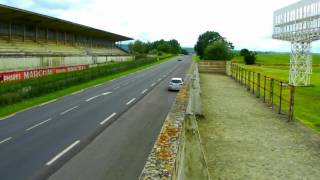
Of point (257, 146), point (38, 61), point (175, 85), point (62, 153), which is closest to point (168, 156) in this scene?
point (257, 146)

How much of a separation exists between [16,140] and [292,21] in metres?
37.2

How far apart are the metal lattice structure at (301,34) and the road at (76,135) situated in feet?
66.0

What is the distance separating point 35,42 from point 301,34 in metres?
42.4

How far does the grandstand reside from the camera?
156 feet

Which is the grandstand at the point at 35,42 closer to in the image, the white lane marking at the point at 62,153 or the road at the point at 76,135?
the road at the point at 76,135

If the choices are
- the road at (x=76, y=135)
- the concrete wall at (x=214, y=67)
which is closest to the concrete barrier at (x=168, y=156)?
the road at (x=76, y=135)

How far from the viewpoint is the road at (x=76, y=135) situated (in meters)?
12.1

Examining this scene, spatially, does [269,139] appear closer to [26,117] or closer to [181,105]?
[181,105]

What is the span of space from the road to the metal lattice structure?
20127 mm

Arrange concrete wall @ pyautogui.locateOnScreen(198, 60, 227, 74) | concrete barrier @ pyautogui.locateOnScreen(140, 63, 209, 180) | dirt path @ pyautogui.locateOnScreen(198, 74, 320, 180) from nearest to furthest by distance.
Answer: concrete barrier @ pyautogui.locateOnScreen(140, 63, 209, 180), dirt path @ pyautogui.locateOnScreen(198, 74, 320, 180), concrete wall @ pyautogui.locateOnScreen(198, 60, 227, 74)

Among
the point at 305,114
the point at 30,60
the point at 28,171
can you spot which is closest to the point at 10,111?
the point at 28,171

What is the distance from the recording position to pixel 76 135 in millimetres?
16688

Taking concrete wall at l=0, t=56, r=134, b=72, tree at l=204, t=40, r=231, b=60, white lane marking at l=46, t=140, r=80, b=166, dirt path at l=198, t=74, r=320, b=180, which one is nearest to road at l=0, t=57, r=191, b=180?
white lane marking at l=46, t=140, r=80, b=166

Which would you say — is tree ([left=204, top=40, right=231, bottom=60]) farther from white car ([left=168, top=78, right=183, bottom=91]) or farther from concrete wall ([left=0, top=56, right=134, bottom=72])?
white car ([left=168, top=78, right=183, bottom=91])
